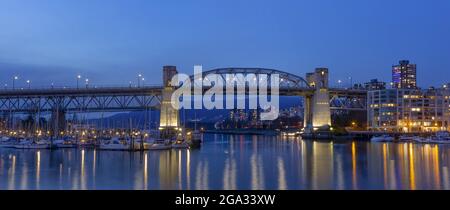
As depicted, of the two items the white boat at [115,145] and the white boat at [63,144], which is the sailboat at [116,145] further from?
the white boat at [63,144]

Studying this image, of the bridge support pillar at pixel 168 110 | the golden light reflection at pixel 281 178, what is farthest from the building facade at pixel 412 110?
the golden light reflection at pixel 281 178

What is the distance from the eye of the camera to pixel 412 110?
9725 cm

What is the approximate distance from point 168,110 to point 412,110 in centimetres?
4706

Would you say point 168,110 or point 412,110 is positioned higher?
point 412,110

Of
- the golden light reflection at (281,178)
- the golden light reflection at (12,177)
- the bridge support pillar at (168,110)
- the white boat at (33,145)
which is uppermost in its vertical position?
the bridge support pillar at (168,110)

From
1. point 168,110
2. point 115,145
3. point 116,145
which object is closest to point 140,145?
point 116,145

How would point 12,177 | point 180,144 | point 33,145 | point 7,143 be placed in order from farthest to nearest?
1. point 7,143
2. point 33,145
3. point 180,144
4. point 12,177

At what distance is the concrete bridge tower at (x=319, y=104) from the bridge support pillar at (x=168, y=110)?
2473cm

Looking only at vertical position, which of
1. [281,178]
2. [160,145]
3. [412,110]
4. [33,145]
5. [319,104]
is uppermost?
[319,104]

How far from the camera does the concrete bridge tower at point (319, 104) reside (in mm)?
88250

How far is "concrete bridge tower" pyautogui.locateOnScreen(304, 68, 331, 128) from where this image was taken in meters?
88.2

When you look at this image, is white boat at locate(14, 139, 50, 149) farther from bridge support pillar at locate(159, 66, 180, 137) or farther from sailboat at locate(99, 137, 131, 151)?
bridge support pillar at locate(159, 66, 180, 137)

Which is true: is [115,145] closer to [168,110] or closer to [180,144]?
[180,144]

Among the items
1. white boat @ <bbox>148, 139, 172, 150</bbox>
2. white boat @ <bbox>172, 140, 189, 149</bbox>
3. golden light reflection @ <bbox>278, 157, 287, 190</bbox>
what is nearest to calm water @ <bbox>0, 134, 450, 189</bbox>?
golden light reflection @ <bbox>278, 157, 287, 190</bbox>
